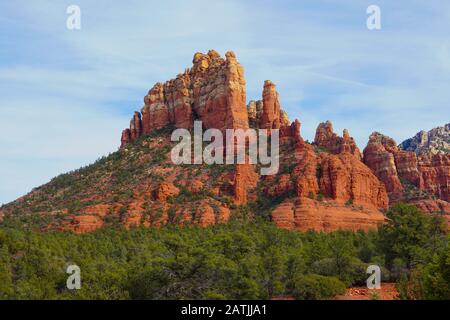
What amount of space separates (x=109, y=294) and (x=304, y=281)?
57.3 feet

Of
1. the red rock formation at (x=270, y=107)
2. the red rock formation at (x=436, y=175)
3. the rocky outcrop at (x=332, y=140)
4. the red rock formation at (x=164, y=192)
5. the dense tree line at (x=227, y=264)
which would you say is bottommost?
the dense tree line at (x=227, y=264)

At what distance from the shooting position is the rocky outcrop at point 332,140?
13438 cm

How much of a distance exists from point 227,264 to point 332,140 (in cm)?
8319

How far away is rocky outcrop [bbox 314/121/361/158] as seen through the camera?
134 m

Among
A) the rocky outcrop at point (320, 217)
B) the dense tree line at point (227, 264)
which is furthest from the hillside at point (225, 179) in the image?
the dense tree line at point (227, 264)

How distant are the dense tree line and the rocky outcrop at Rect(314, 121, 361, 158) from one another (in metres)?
44.8

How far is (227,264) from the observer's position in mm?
57281

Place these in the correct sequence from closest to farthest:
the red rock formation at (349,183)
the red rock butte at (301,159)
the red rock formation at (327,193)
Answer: the red rock formation at (327,193)
the red rock butte at (301,159)
the red rock formation at (349,183)

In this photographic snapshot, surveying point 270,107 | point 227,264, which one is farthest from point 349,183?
point 227,264

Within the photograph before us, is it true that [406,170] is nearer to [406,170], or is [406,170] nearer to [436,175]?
[406,170]

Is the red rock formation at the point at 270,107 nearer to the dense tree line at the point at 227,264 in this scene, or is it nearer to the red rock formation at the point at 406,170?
the red rock formation at the point at 406,170

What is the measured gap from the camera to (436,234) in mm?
77250

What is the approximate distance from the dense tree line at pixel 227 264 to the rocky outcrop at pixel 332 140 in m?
44.8

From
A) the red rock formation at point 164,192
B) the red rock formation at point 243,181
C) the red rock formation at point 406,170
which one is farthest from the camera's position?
the red rock formation at point 406,170
